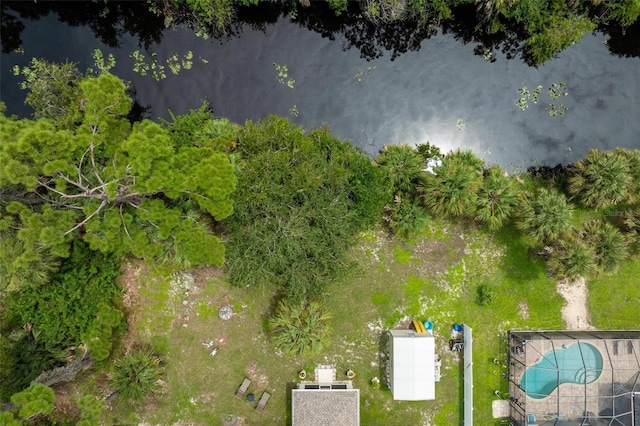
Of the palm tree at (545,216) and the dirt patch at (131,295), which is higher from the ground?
the palm tree at (545,216)

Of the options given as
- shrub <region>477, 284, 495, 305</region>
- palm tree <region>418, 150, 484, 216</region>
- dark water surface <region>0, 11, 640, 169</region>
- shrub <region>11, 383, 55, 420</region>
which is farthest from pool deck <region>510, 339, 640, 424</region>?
shrub <region>11, 383, 55, 420</region>

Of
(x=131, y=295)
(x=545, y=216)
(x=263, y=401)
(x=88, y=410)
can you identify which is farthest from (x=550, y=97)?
(x=88, y=410)

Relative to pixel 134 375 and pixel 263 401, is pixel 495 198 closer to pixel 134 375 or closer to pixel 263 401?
pixel 263 401

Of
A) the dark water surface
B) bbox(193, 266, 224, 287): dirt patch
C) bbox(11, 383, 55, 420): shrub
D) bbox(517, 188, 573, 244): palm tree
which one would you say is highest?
the dark water surface

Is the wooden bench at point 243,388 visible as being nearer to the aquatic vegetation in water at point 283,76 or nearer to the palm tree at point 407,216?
the palm tree at point 407,216

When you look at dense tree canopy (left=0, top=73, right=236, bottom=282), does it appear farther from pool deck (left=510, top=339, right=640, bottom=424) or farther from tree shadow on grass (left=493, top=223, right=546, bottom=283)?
pool deck (left=510, top=339, right=640, bottom=424)


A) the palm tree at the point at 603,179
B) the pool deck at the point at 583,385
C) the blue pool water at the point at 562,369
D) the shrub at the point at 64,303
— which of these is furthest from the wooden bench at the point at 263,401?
the palm tree at the point at 603,179

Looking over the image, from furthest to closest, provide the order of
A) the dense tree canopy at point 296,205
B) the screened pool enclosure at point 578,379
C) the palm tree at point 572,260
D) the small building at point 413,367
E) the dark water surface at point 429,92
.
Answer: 1. the dark water surface at point 429,92
2. the screened pool enclosure at point 578,379
3. the small building at point 413,367
4. the palm tree at point 572,260
5. the dense tree canopy at point 296,205
